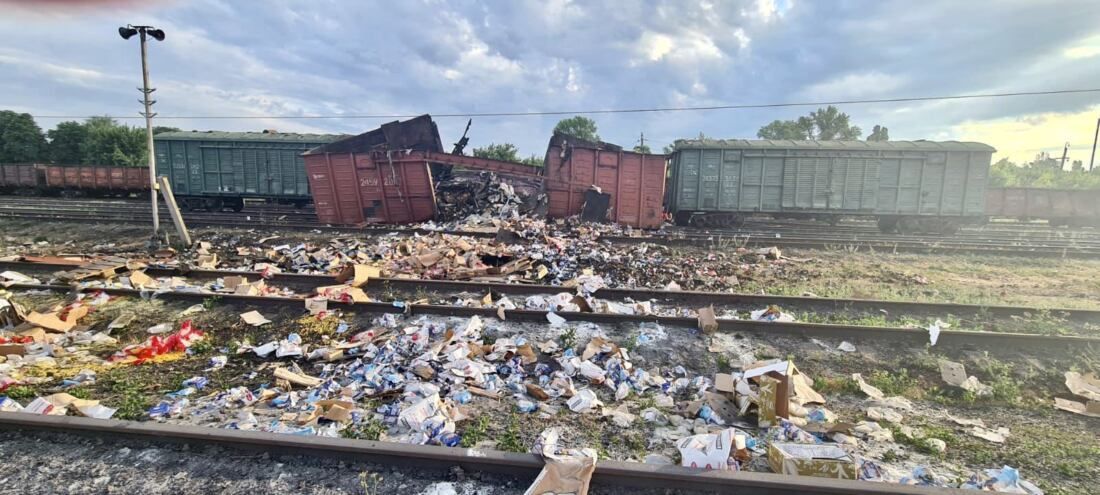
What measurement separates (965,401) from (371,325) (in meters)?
5.97

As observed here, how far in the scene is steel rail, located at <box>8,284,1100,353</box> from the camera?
511cm

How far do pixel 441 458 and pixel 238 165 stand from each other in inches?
765

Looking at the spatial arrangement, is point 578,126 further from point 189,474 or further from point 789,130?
point 189,474

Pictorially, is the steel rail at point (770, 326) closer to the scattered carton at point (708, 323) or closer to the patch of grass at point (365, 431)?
the scattered carton at point (708, 323)

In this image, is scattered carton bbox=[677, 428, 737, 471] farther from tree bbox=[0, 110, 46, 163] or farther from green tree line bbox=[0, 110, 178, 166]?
tree bbox=[0, 110, 46, 163]

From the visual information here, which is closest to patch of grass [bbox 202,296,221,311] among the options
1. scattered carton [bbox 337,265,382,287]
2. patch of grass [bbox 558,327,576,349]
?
scattered carton [bbox 337,265,382,287]

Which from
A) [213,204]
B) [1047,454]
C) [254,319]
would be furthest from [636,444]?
[213,204]

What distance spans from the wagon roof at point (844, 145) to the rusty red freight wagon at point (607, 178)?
1666 millimetres

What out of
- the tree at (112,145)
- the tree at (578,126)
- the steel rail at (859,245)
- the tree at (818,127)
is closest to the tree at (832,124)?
the tree at (818,127)

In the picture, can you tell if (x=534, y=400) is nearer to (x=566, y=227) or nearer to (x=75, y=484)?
(x=75, y=484)

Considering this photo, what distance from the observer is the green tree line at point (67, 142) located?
46781 mm

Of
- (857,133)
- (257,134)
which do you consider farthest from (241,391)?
(857,133)

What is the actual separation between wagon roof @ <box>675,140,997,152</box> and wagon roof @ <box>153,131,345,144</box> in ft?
43.3

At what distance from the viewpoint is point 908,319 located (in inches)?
243
